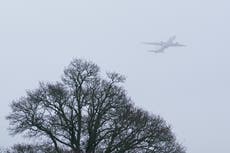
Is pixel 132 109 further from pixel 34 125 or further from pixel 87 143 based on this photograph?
pixel 34 125

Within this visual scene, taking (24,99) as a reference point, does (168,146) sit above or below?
below

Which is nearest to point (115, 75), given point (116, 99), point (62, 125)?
point (116, 99)

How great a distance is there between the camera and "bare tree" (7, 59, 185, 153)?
115 feet

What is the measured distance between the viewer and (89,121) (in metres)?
35.5

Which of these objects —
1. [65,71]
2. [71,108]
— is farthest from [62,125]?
A: [65,71]

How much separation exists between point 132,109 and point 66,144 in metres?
4.46

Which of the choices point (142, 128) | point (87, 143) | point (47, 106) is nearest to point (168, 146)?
point (142, 128)

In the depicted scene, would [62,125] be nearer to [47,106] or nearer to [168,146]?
[47,106]

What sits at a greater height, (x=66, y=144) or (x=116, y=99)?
(x=116, y=99)

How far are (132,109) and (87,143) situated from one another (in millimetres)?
3487

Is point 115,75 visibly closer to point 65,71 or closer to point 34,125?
point 65,71

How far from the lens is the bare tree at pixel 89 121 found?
35.2m

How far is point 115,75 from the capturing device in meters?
37.0

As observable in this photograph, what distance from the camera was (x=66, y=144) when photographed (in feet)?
115
